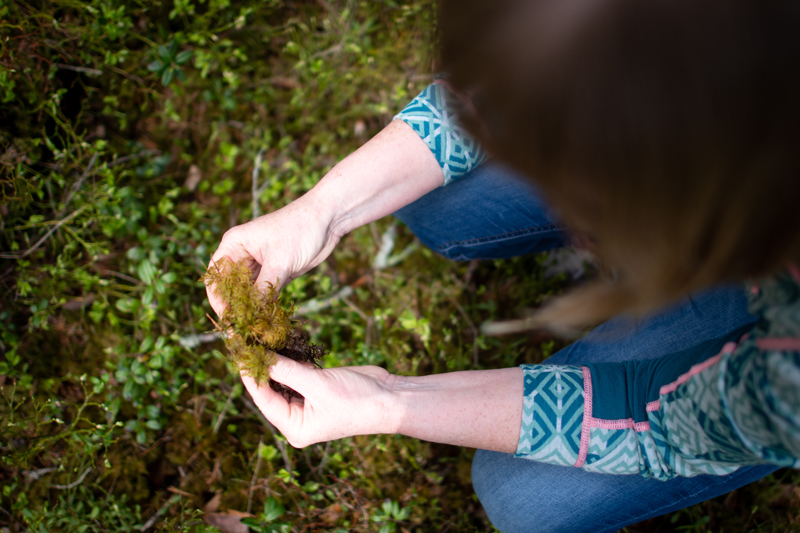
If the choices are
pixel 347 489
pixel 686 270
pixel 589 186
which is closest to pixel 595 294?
pixel 686 270

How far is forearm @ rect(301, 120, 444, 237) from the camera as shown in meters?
1.69

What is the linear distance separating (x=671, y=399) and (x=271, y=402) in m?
1.38

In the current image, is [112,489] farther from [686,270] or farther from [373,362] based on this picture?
[686,270]

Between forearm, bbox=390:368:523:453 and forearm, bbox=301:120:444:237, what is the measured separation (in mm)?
777

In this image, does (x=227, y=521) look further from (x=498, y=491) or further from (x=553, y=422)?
(x=553, y=422)

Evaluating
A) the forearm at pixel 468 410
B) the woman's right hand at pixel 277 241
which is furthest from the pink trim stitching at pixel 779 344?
the woman's right hand at pixel 277 241

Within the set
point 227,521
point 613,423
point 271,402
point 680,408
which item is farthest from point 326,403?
point 227,521

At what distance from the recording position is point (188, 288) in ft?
8.20

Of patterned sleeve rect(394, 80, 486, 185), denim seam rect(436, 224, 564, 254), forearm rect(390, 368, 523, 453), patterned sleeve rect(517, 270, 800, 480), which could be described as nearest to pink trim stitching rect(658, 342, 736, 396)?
patterned sleeve rect(517, 270, 800, 480)

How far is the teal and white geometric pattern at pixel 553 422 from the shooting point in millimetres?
1469

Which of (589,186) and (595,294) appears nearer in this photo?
(589,186)

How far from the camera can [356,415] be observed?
1546mm

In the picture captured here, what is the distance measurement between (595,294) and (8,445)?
109 inches

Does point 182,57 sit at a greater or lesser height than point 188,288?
greater
